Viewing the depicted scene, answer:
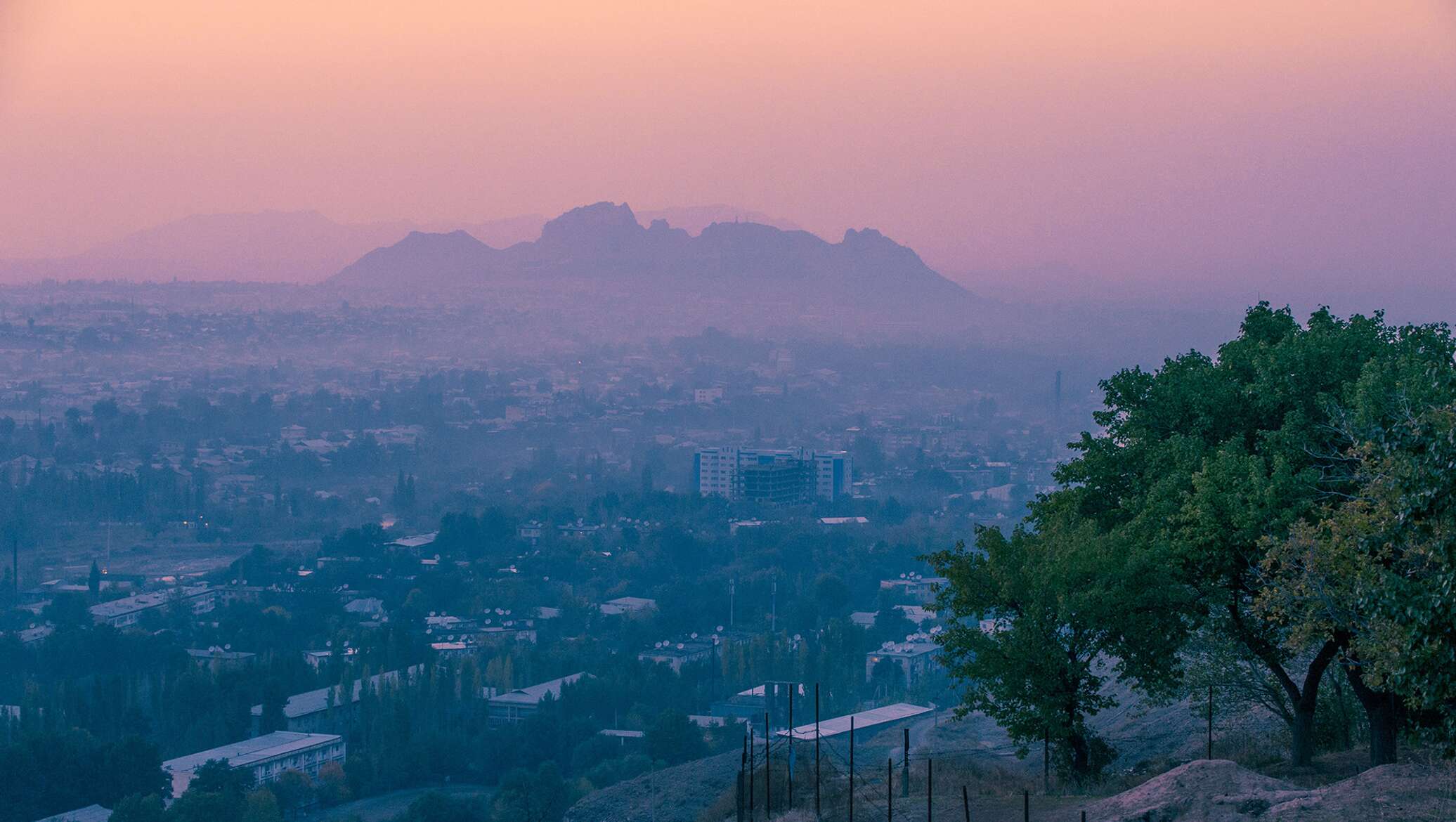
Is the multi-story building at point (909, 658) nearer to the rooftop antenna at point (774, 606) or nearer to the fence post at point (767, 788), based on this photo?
the rooftop antenna at point (774, 606)

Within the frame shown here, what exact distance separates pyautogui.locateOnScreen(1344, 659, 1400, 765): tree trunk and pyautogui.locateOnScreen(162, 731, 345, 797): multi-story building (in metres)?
41.8

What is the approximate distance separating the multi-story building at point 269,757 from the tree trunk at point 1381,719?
41.8 metres

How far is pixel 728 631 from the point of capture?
83312 millimetres

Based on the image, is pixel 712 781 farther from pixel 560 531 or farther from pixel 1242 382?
pixel 560 531

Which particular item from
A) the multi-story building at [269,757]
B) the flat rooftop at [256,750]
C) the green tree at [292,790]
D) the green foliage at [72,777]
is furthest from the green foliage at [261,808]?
the flat rooftop at [256,750]

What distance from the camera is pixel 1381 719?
1406 cm

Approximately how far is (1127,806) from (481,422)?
17289 centimetres

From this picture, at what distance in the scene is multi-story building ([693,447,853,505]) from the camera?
130 meters

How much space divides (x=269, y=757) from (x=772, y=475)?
81041 mm

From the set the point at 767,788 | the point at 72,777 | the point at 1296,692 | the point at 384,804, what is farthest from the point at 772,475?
the point at 1296,692

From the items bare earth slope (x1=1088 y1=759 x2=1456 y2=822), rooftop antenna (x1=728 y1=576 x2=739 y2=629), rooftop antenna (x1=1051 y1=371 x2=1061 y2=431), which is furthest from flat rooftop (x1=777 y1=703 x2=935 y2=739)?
rooftop antenna (x1=1051 y1=371 x2=1061 y2=431)

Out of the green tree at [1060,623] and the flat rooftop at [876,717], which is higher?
the green tree at [1060,623]

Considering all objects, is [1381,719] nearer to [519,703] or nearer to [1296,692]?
[1296,692]

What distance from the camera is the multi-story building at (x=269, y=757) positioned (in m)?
50.2
